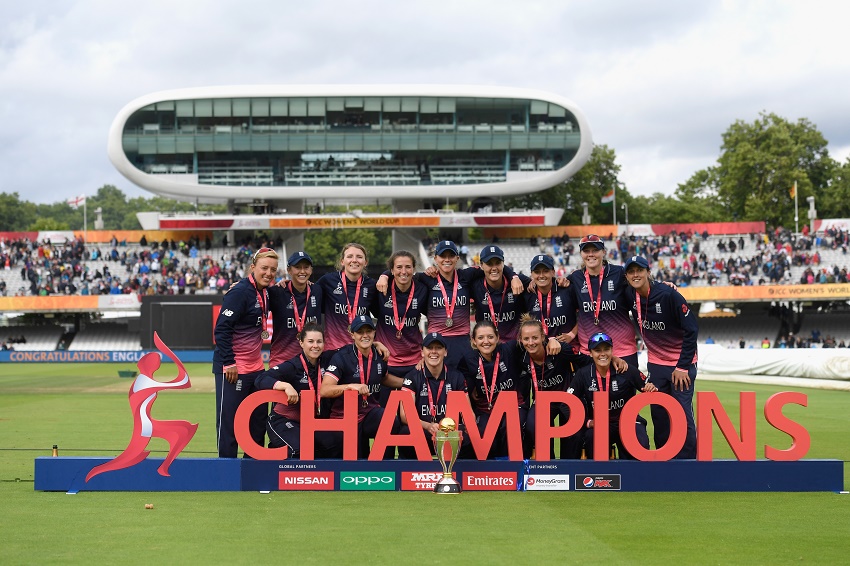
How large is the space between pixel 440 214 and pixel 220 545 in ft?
176

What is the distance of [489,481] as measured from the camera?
9297 mm

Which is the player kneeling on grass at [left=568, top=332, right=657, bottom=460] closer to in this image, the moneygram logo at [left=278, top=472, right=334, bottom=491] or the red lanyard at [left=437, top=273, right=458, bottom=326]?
the red lanyard at [left=437, top=273, right=458, bottom=326]

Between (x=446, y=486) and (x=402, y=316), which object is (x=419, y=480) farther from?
(x=402, y=316)

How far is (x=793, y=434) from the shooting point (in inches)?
367

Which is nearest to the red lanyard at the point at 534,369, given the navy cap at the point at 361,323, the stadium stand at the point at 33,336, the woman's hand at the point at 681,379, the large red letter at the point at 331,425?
the woman's hand at the point at 681,379

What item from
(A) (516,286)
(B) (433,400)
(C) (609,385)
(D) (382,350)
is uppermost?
(A) (516,286)

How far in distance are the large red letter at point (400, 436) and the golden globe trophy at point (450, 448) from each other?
0.23m

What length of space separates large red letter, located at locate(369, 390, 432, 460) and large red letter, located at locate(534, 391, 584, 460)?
1104 mm

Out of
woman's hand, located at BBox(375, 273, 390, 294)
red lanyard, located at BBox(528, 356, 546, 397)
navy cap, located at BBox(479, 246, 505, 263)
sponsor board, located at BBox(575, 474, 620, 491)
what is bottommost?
sponsor board, located at BBox(575, 474, 620, 491)

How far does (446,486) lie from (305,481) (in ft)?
4.52

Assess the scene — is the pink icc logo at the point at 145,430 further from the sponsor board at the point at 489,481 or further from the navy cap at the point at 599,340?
the navy cap at the point at 599,340

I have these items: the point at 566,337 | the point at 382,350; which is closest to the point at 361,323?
the point at 382,350

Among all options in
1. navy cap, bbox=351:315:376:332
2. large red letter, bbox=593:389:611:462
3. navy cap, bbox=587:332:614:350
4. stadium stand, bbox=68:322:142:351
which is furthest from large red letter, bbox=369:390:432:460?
stadium stand, bbox=68:322:142:351

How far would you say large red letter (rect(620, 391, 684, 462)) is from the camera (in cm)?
928
